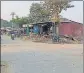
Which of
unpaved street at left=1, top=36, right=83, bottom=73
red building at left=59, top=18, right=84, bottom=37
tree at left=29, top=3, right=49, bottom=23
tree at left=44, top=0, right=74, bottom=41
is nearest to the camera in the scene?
unpaved street at left=1, top=36, right=83, bottom=73

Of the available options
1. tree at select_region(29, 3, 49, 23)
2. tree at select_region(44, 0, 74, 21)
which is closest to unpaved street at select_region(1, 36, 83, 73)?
tree at select_region(44, 0, 74, 21)

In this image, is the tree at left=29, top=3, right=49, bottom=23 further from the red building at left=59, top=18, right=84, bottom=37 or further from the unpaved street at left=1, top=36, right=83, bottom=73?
the unpaved street at left=1, top=36, right=83, bottom=73

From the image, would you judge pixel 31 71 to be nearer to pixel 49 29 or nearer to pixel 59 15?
pixel 59 15

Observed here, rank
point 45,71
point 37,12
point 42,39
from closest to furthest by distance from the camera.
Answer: point 45,71 < point 42,39 < point 37,12

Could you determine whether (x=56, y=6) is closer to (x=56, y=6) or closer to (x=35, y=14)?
(x=56, y=6)

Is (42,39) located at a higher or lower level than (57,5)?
lower

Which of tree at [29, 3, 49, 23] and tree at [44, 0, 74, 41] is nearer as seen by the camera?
tree at [44, 0, 74, 41]

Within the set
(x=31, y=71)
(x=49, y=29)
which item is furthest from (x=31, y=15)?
(x=31, y=71)

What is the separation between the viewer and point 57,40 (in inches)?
1356

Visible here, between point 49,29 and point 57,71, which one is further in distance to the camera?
point 49,29

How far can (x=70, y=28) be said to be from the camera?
4281cm

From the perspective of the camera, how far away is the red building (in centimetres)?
4281

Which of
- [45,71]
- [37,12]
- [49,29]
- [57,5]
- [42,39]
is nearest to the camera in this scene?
[45,71]

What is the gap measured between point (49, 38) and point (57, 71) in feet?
96.4
